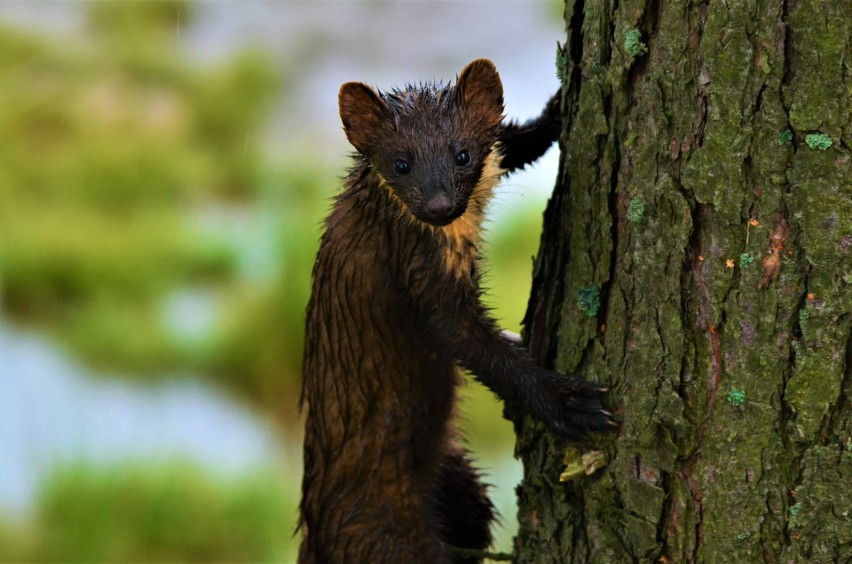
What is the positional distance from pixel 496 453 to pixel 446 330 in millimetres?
2274

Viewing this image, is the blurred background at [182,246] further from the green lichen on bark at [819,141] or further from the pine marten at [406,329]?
the green lichen on bark at [819,141]

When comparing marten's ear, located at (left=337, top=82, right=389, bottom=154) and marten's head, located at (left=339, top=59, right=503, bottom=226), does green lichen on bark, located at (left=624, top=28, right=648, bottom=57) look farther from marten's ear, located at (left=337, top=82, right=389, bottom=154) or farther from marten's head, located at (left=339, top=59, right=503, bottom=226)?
marten's ear, located at (left=337, top=82, right=389, bottom=154)

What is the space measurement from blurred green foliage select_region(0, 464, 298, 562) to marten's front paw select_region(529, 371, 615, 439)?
2.14 meters

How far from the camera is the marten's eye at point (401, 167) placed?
2486 millimetres

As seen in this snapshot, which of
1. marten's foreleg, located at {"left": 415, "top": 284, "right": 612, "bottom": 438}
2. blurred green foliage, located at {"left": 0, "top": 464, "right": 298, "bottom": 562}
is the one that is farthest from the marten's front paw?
blurred green foliage, located at {"left": 0, "top": 464, "right": 298, "bottom": 562}

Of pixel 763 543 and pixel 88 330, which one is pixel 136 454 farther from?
pixel 763 543

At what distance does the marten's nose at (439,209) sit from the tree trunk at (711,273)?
0.83 ft

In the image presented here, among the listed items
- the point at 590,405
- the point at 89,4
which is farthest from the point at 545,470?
the point at 89,4

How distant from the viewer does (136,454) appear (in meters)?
4.49

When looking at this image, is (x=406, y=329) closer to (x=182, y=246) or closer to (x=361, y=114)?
(x=361, y=114)

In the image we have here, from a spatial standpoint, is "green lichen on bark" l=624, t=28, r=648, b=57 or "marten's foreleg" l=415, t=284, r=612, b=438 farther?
"marten's foreleg" l=415, t=284, r=612, b=438

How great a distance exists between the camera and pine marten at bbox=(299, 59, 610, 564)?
2471mm

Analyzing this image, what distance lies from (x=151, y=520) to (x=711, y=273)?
2.94 meters

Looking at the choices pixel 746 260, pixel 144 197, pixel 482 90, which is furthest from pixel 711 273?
pixel 144 197
